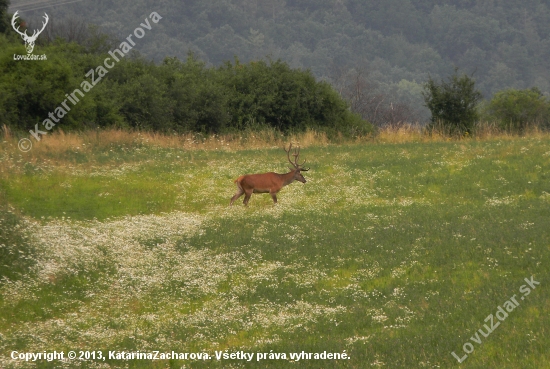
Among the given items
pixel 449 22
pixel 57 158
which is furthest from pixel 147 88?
pixel 449 22

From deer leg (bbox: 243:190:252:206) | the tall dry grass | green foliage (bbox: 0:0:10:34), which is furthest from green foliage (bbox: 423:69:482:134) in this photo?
green foliage (bbox: 0:0:10:34)

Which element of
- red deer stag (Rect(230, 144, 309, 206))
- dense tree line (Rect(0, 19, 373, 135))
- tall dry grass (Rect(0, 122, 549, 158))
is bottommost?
red deer stag (Rect(230, 144, 309, 206))

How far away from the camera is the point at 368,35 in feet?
473

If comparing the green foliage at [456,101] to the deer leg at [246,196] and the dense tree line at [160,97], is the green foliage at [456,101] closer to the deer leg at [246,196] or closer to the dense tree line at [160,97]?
the dense tree line at [160,97]

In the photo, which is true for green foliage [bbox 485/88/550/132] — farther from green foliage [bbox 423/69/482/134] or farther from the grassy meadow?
the grassy meadow

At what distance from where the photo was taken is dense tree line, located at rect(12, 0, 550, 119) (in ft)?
410

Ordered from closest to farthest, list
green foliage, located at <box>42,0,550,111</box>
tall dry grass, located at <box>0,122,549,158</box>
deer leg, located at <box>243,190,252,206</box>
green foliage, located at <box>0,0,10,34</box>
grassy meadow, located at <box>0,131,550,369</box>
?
grassy meadow, located at <box>0,131,550,369</box>
deer leg, located at <box>243,190,252,206</box>
tall dry grass, located at <box>0,122,549,158</box>
green foliage, located at <box>0,0,10,34</box>
green foliage, located at <box>42,0,550,111</box>

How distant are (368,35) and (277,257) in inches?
5066

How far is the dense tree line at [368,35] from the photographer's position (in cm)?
12484

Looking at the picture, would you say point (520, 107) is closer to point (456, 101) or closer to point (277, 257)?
point (456, 101)

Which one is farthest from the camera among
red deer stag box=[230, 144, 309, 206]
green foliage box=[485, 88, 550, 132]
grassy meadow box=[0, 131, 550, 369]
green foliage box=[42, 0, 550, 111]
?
green foliage box=[42, 0, 550, 111]

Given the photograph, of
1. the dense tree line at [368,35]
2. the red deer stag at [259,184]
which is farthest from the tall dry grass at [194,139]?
the dense tree line at [368,35]

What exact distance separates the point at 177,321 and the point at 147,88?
30823mm

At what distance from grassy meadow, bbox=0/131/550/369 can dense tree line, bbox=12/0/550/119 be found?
8464 centimetres
